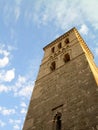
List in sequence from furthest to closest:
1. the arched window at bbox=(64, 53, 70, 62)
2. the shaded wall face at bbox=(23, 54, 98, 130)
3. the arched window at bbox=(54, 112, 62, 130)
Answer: the arched window at bbox=(64, 53, 70, 62) → the arched window at bbox=(54, 112, 62, 130) → the shaded wall face at bbox=(23, 54, 98, 130)

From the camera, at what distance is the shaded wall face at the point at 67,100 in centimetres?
881

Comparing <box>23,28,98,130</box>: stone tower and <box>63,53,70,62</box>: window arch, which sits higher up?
<box>63,53,70,62</box>: window arch

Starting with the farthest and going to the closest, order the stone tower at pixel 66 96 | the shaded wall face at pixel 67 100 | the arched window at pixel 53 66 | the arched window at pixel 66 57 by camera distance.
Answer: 1. the arched window at pixel 53 66
2. the arched window at pixel 66 57
3. the stone tower at pixel 66 96
4. the shaded wall face at pixel 67 100

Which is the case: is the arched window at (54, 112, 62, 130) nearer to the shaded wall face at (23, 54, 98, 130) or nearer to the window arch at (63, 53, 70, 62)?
the shaded wall face at (23, 54, 98, 130)

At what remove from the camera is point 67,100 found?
34.1ft

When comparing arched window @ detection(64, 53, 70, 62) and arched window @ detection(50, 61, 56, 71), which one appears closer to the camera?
arched window @ detection(64, 53, 70, 62)

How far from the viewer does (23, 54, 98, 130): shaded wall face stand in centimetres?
881

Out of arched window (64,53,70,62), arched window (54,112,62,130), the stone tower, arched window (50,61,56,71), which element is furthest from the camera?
arched window (50,61,56,71)

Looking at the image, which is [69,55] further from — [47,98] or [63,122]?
[63,122]

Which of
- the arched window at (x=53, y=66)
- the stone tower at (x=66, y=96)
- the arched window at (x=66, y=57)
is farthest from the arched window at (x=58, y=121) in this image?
the arched window at (x=66, y=57)

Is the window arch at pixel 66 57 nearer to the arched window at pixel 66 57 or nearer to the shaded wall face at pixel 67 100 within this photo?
the arched window at pixel 66 57

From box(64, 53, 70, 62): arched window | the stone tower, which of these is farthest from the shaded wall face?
box(64, 53, 70, 62): arched window

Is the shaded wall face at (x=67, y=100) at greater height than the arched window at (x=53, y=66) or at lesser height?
lesser

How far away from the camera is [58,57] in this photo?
16328 mm
